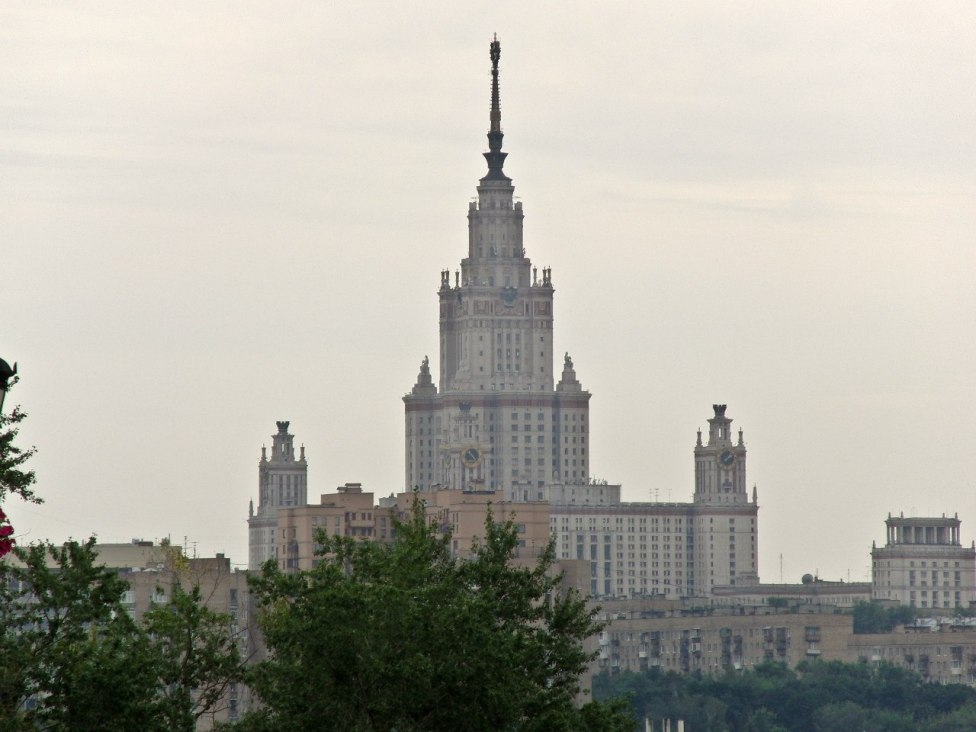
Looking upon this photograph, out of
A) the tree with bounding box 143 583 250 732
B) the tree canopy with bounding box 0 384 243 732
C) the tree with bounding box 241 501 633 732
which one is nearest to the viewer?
the tree canopy with bounding box 0 384 243 732

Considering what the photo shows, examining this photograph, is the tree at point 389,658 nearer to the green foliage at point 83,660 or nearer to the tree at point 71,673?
the green foliage at point 83,660

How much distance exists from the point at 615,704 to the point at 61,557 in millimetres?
18010

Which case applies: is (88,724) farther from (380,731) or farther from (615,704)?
(615,704)

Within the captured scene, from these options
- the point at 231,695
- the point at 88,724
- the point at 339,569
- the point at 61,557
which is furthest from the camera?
the point at 231,695

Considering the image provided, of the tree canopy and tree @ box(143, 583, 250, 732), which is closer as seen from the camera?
the tree canopy

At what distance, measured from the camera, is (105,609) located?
5944cm

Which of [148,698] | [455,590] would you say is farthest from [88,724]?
[455,590]

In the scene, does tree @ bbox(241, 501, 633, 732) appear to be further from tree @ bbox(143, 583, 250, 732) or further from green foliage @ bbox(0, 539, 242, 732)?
green foliage @ bbox(0, 539, 242, 732)

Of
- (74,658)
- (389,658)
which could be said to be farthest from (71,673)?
(389,658)

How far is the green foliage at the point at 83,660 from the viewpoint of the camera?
2222 inches

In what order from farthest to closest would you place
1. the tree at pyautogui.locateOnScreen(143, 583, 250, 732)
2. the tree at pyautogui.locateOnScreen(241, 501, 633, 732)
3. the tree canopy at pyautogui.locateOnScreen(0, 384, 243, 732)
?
the tree at pyautogui.locateOnScreen(143, 583, 250, 732) → the tree at pyautogui.locateOnScreen(241, 501, 633, 732) → the tree canopy at pyautogui.locateOnScreen(0, 384, 243, 732)

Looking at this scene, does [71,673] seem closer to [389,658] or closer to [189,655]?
[189,655]

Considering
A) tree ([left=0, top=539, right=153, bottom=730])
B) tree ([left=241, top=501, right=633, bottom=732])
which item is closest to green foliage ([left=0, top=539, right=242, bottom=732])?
tree ([left=0, top=539, right=153, bottom=730])

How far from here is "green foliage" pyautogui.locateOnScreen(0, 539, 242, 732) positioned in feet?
185
